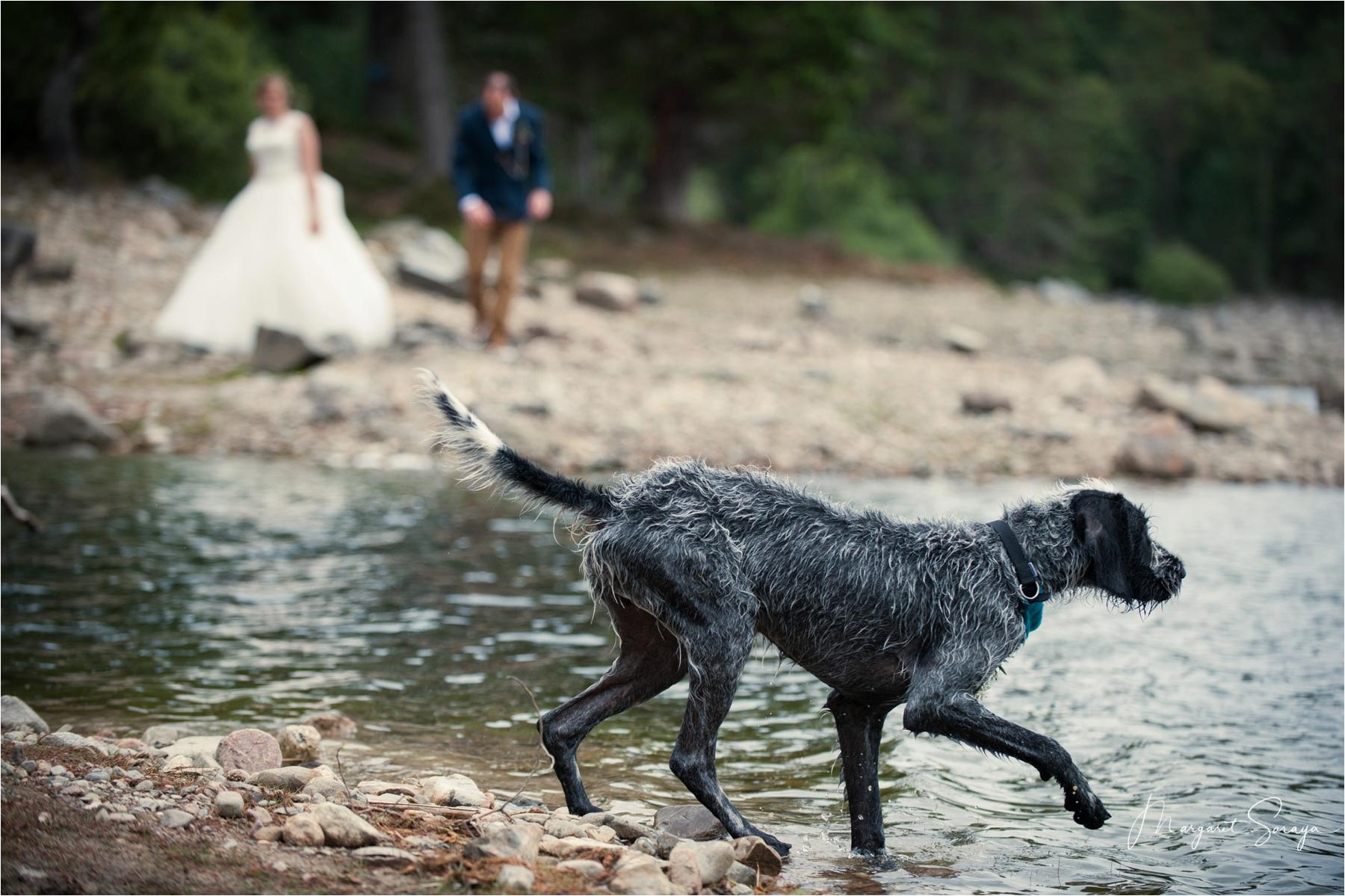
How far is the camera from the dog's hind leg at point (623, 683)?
17.9 ft

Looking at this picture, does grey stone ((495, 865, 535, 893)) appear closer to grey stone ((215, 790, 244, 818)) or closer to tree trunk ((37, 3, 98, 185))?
grey stone ((215, 790, 244, 818))

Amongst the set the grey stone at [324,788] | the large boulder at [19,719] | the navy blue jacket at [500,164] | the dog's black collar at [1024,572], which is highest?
the navy blue jacket at [500,164]

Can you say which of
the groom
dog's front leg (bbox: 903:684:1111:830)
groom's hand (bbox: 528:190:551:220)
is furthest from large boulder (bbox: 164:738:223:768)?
the groom

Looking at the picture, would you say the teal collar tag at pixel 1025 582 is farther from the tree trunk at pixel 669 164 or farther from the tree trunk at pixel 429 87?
the tree trunk at pixel 669 164

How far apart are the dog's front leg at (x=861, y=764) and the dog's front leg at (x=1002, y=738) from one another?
17.6 inches

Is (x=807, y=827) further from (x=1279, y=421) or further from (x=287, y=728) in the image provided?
(x=1279, y=421)

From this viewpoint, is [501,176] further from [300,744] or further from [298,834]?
[298,834]

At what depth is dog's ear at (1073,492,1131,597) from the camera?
18.2 ft

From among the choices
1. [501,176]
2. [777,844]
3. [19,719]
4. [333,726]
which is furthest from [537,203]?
[777,844]

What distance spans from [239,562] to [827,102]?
2882cm

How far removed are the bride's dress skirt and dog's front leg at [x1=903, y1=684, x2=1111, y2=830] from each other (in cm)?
1271

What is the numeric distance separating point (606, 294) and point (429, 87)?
13.0 meters

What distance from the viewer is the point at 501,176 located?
1656 cm

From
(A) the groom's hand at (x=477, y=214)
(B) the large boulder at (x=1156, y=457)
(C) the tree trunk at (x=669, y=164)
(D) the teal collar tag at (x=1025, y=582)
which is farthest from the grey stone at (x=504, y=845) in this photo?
(C) the tree trunk at (x=669, y=164)
